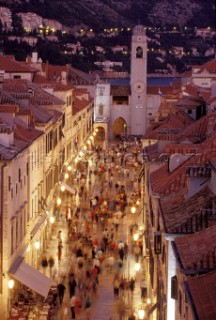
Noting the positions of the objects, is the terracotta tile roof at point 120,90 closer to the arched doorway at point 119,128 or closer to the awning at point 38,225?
the arched doorway at point 119,128

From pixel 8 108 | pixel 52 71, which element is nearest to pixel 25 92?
pixel 8 108

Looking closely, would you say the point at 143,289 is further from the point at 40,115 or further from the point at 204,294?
the point at 204,294

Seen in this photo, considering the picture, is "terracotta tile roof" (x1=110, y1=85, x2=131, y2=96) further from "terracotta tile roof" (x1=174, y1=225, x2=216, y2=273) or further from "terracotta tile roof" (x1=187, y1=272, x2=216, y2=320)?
"terracotta tile roof" (x1=187, y1=272, x2=216, y2=320)

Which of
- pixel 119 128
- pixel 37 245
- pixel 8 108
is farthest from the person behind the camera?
pixel 119 128

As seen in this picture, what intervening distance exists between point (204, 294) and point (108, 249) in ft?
87.2

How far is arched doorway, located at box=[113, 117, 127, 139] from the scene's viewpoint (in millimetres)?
107438

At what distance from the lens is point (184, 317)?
47.9 feet

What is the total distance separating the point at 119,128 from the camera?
358ft

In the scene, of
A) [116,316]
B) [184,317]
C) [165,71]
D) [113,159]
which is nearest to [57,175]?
[116,316]

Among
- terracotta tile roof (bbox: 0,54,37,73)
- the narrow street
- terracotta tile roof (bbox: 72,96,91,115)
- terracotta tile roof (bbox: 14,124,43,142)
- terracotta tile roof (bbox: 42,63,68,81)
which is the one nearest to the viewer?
the narrow street

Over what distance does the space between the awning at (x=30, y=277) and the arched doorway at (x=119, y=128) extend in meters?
77.0

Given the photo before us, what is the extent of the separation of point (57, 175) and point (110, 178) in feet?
48.8

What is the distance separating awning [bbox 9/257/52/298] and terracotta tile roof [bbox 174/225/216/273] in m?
12.9

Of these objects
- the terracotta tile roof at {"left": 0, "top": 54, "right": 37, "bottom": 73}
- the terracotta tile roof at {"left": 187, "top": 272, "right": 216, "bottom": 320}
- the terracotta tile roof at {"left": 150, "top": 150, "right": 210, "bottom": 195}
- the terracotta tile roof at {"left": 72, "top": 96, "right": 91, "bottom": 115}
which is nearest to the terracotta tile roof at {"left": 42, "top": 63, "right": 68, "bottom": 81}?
the terracotta tile roof at {"left": 72, "top": 96, "right": 91, "bottom": 115}
